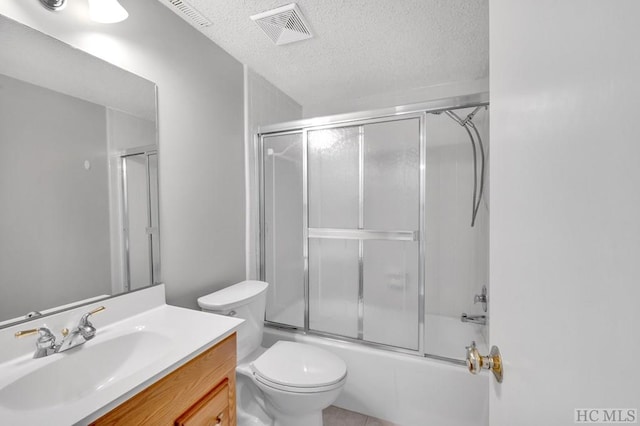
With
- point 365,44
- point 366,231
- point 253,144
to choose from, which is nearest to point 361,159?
point 366,231

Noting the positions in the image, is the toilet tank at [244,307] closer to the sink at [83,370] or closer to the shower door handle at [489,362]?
the sink at [83,370]

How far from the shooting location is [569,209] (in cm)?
29

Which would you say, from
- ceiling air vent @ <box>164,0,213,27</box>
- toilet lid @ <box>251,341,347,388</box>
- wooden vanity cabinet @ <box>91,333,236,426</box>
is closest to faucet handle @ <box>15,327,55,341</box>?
wooden vanity cabinet @ <box>91,333,236,426</box>

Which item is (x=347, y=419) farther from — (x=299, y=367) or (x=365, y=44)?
(x=365, y=44)

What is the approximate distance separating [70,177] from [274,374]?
127 cm

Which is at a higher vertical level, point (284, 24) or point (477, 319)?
point (284, 24)

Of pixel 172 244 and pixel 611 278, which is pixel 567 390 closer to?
pixel 611 278

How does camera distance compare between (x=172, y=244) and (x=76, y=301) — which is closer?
(x=76, y=301)

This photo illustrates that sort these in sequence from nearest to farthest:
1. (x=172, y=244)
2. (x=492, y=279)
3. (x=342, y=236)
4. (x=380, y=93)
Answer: (x=492, y=279)
(x=172, y=244)
(x=342, y=236)
(x=380, y=93)

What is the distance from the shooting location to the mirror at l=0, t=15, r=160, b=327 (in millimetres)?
880

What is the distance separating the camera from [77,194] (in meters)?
1.04

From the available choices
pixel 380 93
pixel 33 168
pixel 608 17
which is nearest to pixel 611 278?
pixel 608 17

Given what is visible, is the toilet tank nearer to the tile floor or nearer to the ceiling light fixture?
the tile floor

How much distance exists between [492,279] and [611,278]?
0.40 metres
